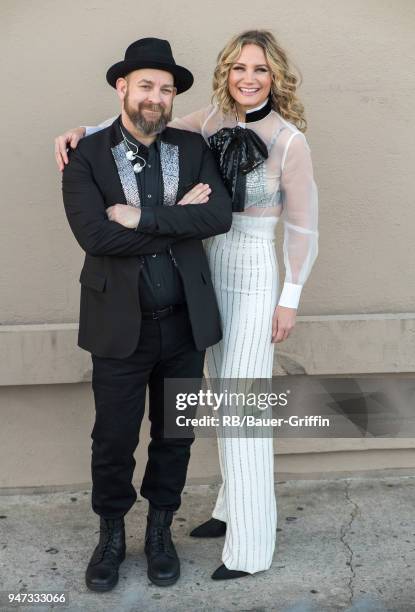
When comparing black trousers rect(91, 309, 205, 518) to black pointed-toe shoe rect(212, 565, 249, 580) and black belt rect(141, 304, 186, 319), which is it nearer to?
black belt rect(141, 304, 186, 319)

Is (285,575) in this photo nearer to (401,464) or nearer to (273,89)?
(401,464)

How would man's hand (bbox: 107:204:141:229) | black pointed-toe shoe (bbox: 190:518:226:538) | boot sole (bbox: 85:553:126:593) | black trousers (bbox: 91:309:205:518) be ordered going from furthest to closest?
black pointed-toe shoe (bbox: 190:518:226:538) → boot sole (bbox: 85:553:126:593) → black trousers (bbox: 91:309:205:518) → man's hand (bbox: 107:204:141:229)

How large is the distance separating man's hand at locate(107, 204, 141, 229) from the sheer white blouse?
47 cm

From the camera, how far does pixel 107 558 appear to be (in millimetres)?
3438

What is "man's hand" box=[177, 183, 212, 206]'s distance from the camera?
314 cm

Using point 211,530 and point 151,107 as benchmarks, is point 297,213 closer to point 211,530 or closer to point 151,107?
point 151,107

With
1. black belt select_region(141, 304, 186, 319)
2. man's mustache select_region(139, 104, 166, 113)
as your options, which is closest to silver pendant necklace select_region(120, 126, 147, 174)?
man's mustache select_region(139, 104, 166, 113)

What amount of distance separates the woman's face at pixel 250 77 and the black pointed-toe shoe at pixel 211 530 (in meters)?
1.78

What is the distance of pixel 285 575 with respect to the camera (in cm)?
349

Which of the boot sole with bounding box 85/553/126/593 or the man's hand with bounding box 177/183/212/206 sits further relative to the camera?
the boot sole with bounding box 85/553/126/593

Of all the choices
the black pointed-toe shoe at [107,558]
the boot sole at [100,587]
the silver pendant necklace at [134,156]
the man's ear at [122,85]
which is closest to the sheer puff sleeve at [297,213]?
the silver pendant necklace at [134,156]

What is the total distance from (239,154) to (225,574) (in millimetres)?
1620

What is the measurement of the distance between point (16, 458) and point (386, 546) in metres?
1.74

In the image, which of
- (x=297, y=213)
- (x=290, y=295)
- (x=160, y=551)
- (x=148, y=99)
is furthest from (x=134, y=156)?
(x=160, y=551)
